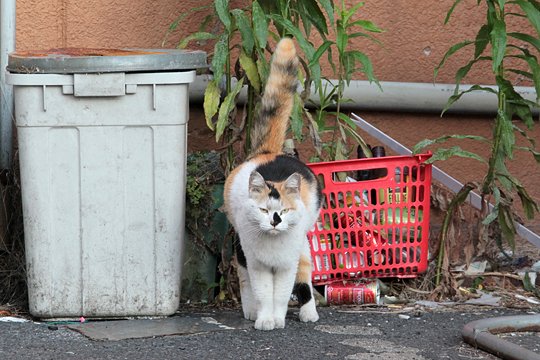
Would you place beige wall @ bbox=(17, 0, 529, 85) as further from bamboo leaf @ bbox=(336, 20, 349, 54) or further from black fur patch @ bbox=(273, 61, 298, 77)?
black fur patch @ bbox=(273, 61, 298, 77)

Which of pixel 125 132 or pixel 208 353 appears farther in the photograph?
pixel 125 132

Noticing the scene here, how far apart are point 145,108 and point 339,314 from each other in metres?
1.34

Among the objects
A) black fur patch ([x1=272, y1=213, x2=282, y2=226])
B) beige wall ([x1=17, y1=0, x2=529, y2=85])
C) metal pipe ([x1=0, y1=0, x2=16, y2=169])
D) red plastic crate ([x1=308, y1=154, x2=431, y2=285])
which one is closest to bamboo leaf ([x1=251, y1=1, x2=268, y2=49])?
red plastic crate ([x1=308, y1=154, x2=431, y2=285])

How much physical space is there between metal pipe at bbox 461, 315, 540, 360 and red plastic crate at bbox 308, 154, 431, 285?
772mm

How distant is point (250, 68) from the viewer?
4.81 m

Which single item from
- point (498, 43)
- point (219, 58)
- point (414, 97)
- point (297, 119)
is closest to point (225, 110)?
point (219, 58)

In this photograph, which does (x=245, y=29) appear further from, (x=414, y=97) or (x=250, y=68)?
(x=414, y=97)

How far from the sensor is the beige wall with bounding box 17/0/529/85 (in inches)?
219

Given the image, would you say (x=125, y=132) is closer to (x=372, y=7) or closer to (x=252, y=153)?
(x=252, y=153)

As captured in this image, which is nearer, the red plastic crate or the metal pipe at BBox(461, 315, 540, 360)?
the metal pipe at BBox(461, 315, 540, 360)

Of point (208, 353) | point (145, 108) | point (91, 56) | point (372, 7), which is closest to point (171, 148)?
point (145, 108)

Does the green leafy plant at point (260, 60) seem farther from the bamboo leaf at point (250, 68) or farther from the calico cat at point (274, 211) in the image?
the calico cat at point (274, 211)

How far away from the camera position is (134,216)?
15.1 feet

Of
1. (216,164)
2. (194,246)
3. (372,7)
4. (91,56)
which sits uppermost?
(372,7)
